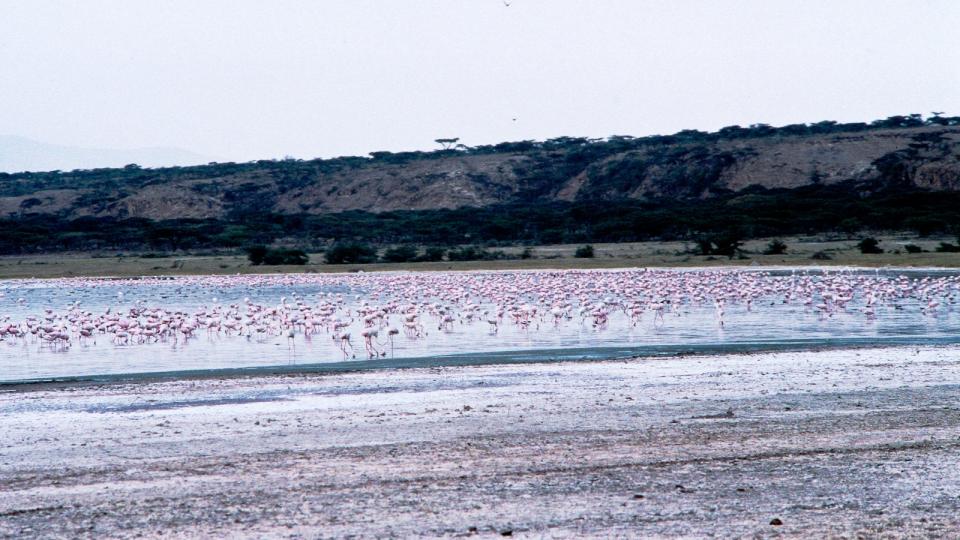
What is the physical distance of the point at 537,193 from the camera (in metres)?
116

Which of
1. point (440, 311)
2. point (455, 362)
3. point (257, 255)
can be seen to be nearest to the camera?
point (455, 362)

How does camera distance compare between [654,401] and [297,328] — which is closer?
[654,401]

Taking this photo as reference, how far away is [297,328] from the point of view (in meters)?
22.8

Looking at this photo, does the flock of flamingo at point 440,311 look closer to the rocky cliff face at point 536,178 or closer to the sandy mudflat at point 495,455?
the sandy mudflat at point 495,455

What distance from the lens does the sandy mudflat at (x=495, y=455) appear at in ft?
23.0

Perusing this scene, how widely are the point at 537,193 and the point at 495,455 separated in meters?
107

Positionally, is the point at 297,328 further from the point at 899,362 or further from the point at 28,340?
the point at 899,362

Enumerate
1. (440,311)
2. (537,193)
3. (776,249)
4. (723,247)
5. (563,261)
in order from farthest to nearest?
(537,193) < (723,247) < (776,249) < (563,261) < (440,311)

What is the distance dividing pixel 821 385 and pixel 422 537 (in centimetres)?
758

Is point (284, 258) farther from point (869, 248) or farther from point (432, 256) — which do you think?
point (869, 248)

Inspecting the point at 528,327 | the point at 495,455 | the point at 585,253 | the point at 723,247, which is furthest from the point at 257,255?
the point at 495,455

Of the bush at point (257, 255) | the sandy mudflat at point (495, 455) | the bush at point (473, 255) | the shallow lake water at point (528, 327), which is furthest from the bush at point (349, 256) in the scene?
the sandy mudflat at point (495, 455)

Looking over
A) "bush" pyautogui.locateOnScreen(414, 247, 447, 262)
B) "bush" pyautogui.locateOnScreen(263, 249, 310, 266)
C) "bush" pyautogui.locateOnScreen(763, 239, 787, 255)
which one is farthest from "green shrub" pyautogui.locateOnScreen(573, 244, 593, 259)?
"bush" pyautogui.locateOnScreen(263, 249, 310, 266)

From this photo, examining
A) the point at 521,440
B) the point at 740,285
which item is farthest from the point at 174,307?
the point at 521,440
